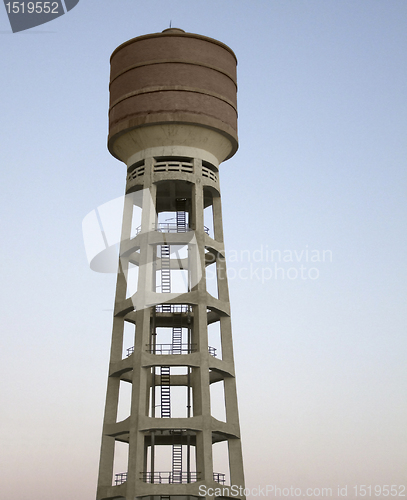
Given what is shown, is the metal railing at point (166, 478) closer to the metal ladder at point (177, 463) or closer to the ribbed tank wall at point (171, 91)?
the metal ladder at point (177, 463)

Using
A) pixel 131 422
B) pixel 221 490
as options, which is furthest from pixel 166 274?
pixel 221 490

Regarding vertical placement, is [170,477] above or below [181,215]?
below

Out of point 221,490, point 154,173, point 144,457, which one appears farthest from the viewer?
point 154,173

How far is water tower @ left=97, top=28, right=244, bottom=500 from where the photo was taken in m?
41.1

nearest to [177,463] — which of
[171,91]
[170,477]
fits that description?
[170,477]

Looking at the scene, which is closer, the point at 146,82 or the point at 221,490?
the point at 221,490

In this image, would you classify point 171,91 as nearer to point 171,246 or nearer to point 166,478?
point 171,246

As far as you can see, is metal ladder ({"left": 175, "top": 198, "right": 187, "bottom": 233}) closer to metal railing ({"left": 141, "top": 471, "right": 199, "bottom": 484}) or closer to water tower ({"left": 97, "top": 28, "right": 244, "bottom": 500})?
water tower ({"left": 97, "top": 28, "right": 244, "bottom": 500})

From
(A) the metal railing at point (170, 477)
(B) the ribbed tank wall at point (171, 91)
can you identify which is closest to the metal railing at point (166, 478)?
(A) the metal railing at point (170, 477)

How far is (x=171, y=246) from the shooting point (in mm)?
46875

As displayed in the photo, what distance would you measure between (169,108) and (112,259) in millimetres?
10210

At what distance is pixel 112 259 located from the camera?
151 ft

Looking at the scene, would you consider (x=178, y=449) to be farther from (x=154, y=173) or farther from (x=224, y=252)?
(x=154, y=173)

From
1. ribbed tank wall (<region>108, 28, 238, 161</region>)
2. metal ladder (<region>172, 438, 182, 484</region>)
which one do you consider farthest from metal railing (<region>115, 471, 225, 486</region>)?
ribbed tank wall (<region>108, 28, 238, 161</region>)
